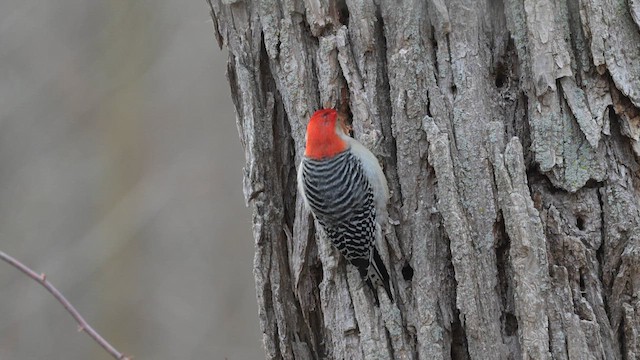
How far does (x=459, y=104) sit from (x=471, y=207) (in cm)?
40

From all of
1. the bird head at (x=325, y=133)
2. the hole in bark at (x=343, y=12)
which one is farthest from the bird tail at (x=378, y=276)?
the hole in bark at (x=343, y=12)

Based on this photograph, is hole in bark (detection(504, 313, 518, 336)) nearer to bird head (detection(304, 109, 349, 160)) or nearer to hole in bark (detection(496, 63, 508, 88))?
hole in bark (detection(496, 63, 508, 88))

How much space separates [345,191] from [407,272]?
2.20 feet

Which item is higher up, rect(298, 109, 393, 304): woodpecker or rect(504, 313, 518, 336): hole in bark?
rect(298, 109, 393, 304): woodpecker

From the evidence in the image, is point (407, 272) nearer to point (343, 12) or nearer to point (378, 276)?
point (378, 276)

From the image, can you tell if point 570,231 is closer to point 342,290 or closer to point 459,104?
point 459,104

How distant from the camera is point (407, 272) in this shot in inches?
126

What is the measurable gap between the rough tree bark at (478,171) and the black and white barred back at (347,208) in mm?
A: 62

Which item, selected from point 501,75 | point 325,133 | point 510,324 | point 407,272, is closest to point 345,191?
point 325,133

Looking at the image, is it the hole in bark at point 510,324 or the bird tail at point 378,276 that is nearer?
the hole in bark at point 510,324

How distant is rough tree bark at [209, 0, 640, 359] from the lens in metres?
2.86

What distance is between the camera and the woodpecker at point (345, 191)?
323cm

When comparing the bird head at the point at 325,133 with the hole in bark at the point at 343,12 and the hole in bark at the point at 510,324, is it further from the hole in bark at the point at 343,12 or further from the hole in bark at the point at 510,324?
the hole in bark at the point at 510,324

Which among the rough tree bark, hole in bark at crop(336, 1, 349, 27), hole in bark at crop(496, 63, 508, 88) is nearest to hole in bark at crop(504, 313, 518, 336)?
the rough tree bark
